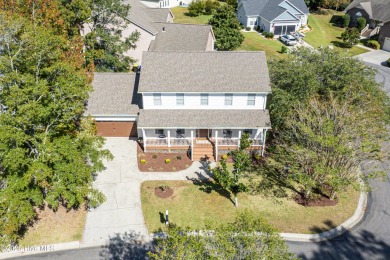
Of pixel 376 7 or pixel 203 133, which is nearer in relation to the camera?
pixel 203 133

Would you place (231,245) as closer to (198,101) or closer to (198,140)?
(198,101)

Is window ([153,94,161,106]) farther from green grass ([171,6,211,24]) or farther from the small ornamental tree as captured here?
the small ornamental tree

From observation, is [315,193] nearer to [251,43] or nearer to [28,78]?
[28,78]

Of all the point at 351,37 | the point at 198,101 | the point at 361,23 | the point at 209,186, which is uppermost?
the point at 198,101

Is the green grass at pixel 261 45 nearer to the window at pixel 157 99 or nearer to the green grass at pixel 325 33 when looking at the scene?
the green grass at pixel 325 33

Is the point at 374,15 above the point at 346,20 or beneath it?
above

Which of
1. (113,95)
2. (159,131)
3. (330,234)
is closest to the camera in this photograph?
(330,234)

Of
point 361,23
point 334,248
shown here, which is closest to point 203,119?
point 334,248
